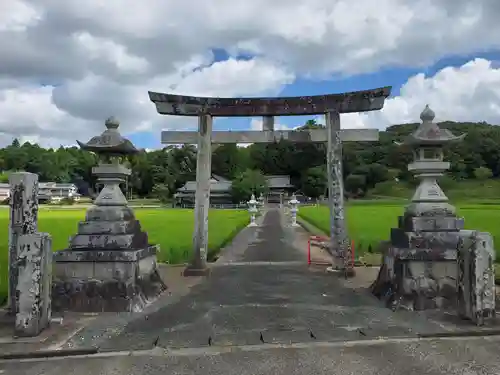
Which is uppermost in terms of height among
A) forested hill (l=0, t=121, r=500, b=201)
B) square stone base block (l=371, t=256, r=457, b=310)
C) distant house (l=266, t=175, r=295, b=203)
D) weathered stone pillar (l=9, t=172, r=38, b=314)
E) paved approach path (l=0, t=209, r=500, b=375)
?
forested hill (l=0, t=121, r=500, b=201)

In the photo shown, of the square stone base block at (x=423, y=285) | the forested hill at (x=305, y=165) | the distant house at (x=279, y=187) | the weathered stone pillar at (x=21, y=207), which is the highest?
the forested hill at (x=305, y=165)

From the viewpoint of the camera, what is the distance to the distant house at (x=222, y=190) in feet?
229

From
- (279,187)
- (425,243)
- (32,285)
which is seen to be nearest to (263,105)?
(425,243)

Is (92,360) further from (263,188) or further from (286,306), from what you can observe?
(263,188)

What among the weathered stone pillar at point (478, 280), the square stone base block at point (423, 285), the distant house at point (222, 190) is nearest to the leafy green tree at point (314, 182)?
the distant house at point (222, 190)

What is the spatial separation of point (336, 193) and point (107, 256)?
5809 millimetres

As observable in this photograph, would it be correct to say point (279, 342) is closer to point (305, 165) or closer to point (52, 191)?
point (305, 165)

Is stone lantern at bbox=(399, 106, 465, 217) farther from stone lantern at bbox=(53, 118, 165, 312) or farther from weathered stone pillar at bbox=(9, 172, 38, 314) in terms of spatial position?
weathered stone pillar at bbox=(9, 172, 38, 314)

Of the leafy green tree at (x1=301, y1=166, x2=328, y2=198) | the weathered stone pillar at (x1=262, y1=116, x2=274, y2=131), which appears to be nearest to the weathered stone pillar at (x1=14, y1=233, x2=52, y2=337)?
the weathered stone pillar at (x1=262, y1=116, x2=274, y2=131)

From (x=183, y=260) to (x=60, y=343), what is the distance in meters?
8.09

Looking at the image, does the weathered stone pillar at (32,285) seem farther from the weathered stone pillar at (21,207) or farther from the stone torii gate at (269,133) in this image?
the stone torii gate at (269,133)

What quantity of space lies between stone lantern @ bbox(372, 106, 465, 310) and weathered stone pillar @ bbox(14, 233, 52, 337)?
5415 mm

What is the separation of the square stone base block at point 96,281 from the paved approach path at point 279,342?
678mm

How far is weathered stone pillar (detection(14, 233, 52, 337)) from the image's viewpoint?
19.0ft
